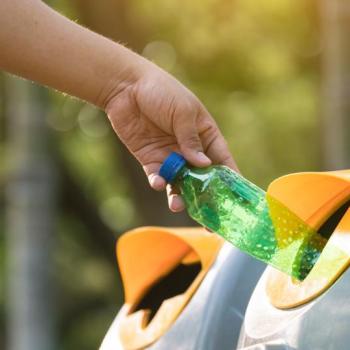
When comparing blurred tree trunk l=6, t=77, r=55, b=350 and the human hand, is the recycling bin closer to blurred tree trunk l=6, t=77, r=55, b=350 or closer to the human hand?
the human hand

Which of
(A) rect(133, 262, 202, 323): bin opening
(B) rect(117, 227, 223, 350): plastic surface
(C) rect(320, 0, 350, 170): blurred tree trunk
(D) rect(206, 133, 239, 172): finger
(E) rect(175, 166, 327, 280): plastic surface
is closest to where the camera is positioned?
(E) rect(175, 166, 327, 280): plastic surface

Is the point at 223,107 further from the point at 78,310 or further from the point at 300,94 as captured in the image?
the point at 78,310

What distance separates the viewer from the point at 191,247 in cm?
326

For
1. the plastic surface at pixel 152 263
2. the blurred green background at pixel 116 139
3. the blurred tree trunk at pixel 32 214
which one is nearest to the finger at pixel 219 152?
the plastic surface at pixel 152 263

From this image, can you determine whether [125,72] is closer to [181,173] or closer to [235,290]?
[181,173]

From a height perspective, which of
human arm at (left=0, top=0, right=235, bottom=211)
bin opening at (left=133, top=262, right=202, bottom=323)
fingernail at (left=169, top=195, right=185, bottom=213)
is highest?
human arm at (left=0, top=0, right=235, bottom=211)

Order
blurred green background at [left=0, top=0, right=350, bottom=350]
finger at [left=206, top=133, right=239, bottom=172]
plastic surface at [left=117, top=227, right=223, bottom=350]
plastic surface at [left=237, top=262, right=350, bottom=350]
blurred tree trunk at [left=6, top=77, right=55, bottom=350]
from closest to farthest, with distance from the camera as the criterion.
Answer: plastic surface at [left=237, top=262, right=350, bottom=350] < finger at [left=206, top=133, right=239, bottom=172] < plastic surface at [left=117, top=227, right=223, bottom=350] < blurred tree trunk at [left=6, top=77, right=55, bottom=350] < blurred green background at [left=0, top=0, right=350, bottom=350]

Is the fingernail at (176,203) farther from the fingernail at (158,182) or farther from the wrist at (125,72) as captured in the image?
the wrist at (125,72)

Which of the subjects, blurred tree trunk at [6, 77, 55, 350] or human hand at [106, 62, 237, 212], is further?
Answer: blurred tree trunk at [6, 77, 55, 350]

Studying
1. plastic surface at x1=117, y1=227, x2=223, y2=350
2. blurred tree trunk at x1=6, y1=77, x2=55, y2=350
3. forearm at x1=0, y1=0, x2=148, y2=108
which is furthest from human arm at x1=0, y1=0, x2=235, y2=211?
blurred tree trunk at x1=6, y1=77, x2=55, y2=350

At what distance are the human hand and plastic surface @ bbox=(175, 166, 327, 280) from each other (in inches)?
1.8

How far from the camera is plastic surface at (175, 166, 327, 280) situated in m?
2.60

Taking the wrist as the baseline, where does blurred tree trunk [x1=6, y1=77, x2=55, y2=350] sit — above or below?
below

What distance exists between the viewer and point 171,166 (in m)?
2.76
